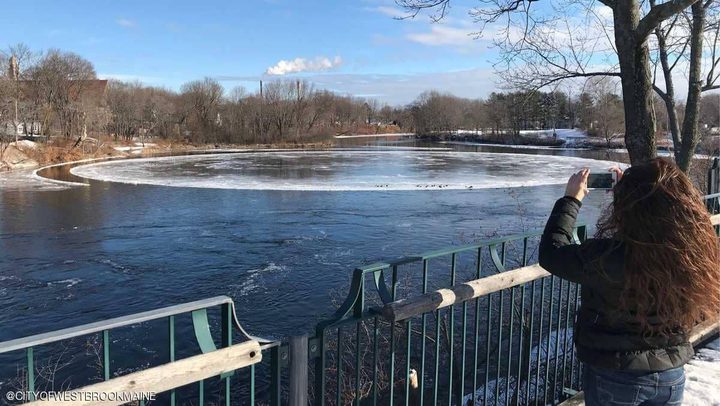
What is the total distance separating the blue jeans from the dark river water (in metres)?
7.44

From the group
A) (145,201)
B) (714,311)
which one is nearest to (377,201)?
(145,201)

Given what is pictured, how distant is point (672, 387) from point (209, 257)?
43.3 ft

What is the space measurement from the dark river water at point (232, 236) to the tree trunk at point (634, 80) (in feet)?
20.1

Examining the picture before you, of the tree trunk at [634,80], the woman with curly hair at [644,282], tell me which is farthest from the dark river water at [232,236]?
the woman with curly hair at [644,282]

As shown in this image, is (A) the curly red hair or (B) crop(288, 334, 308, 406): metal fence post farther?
(B) crop(288, 334, 308, 406): metal fence post

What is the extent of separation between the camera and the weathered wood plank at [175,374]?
7.40ft

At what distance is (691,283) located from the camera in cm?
236

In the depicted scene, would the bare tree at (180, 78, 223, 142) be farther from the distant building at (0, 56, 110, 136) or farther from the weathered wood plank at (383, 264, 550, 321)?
the weathered wood plank at (383, 264, 550, 321)

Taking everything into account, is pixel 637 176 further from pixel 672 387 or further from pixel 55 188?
pixel 55 188

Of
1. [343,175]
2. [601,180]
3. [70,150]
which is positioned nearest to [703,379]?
[601,180]

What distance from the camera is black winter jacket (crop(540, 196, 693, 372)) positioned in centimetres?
243

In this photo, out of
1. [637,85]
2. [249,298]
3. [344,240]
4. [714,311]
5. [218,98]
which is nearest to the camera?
[714,311]

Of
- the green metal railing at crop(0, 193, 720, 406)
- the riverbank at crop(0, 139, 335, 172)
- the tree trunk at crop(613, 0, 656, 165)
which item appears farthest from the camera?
the riverbank at crop(0, 139, 335, 172)

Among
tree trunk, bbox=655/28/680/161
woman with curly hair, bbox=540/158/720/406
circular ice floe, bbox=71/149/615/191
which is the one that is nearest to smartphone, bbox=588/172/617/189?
woman with curly hair, bbox=540/158/720/406
